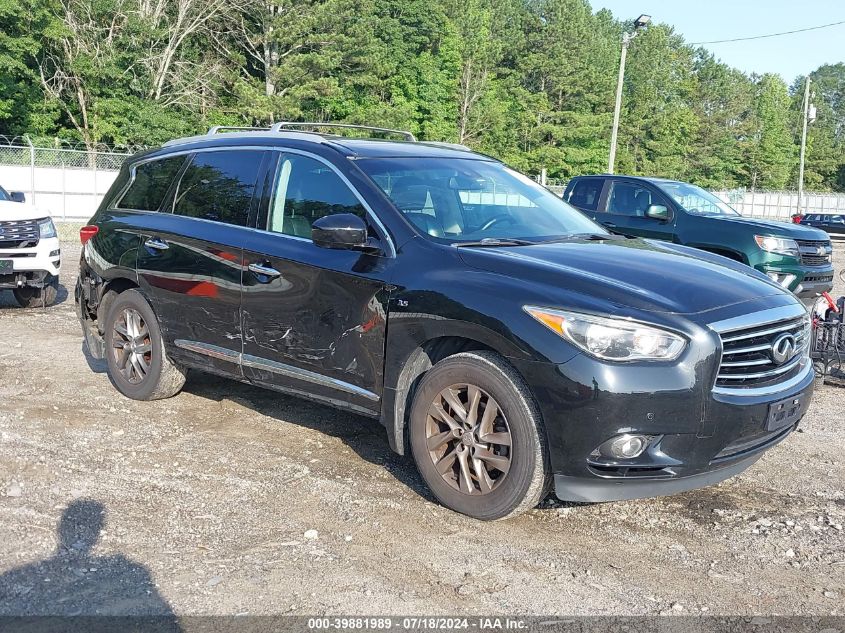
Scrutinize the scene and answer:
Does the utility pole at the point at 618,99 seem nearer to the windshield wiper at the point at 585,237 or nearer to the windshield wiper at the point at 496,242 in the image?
the windshield wiper at the point at 585,237

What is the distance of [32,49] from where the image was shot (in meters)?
37.0

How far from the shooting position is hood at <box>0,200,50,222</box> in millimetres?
10633

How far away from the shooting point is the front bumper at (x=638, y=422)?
386cm

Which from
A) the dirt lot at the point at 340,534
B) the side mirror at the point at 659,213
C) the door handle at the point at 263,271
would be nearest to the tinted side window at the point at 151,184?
the door handle at the point at 263,271

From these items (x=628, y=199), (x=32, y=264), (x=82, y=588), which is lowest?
(x=82, y=588)

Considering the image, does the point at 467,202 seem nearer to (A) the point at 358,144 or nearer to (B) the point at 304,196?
(A) the point at 358,144

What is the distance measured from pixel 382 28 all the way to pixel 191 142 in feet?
156

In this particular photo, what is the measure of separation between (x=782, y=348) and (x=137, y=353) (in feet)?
14.1

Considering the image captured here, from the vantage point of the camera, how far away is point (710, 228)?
1145 centimetres

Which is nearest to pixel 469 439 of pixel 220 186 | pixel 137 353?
pixel 220 186

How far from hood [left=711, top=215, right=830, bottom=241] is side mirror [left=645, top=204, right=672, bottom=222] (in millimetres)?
646

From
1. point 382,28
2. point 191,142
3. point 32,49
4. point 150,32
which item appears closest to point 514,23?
point 382,28

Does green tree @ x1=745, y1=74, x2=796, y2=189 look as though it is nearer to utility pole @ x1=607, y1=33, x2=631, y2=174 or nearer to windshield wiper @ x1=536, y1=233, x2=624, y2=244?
utility pole @ x1=607, y1=33, x2=631, y2=174

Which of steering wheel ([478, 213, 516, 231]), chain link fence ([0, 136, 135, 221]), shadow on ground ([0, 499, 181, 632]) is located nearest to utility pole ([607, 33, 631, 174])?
chain link fence ([0, 136, 135, 221])
